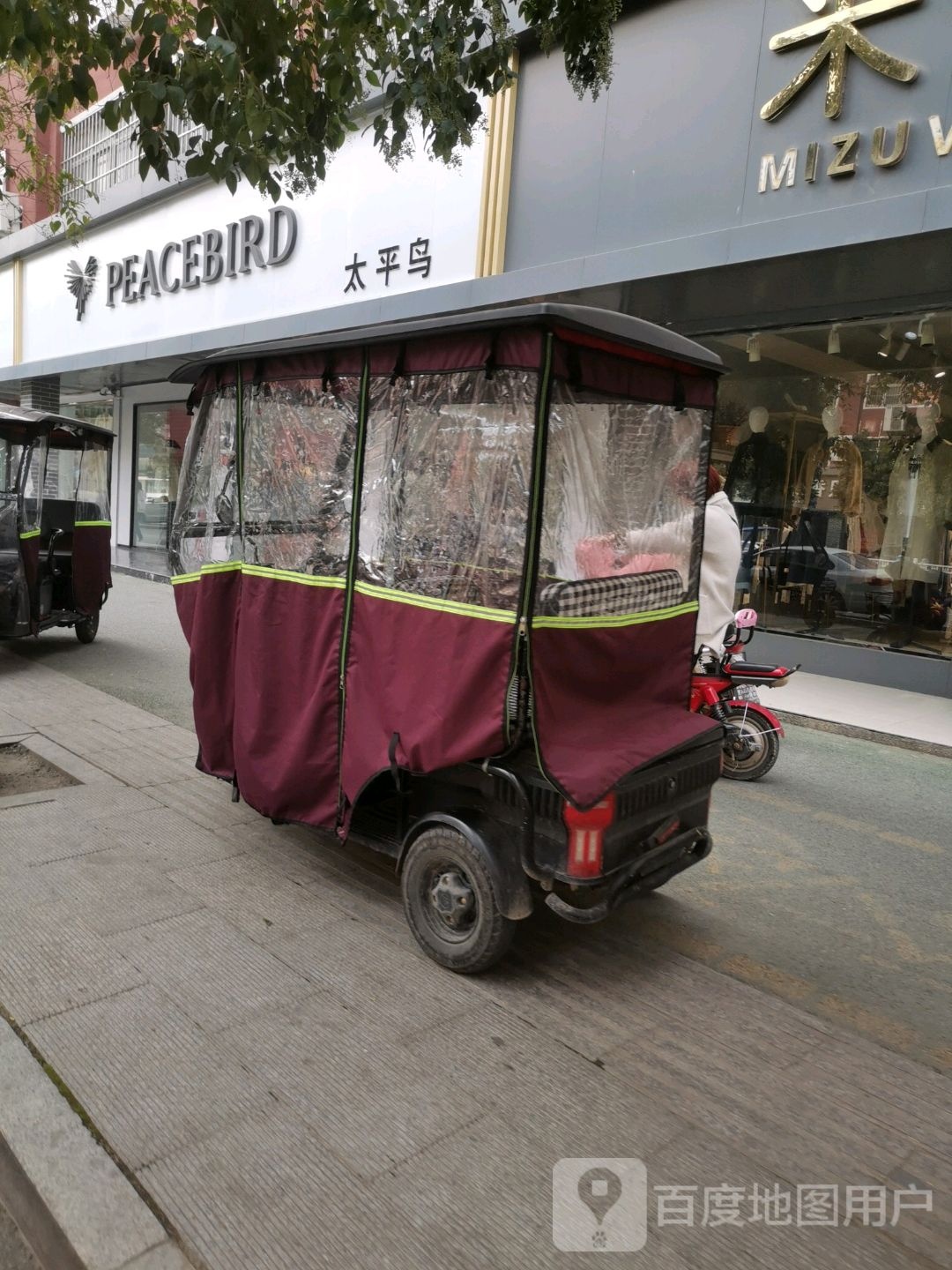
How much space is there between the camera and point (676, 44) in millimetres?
8203

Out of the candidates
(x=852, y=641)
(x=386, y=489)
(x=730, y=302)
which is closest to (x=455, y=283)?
(x=730, y=302)

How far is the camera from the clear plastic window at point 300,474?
3865mm

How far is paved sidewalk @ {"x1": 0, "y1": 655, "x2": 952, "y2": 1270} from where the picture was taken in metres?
2.31

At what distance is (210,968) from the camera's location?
3.41m

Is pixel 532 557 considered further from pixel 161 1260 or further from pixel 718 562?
pixel 718 562

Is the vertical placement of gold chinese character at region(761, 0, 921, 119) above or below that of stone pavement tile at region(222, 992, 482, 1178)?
above

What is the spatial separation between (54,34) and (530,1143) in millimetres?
A: 4819

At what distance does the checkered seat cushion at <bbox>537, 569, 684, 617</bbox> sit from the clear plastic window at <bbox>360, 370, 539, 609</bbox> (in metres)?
0.16

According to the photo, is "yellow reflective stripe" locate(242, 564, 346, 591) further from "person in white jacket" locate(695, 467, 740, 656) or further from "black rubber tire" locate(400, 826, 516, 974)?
"person in white jacket" locate(695, 467, 740, 656)

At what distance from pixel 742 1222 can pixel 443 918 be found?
1.49 metres

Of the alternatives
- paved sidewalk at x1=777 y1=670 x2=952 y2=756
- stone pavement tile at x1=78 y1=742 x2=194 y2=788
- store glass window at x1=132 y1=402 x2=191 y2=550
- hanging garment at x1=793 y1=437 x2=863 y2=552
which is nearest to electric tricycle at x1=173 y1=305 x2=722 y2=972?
stone pavement tile at x1=78 y1=742 x2=194 y2=788

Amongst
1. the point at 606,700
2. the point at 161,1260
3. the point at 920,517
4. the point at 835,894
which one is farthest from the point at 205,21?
the point at 920,517

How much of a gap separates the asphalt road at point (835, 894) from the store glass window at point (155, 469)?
535 inches

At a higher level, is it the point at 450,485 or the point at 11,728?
the point at 450,485
